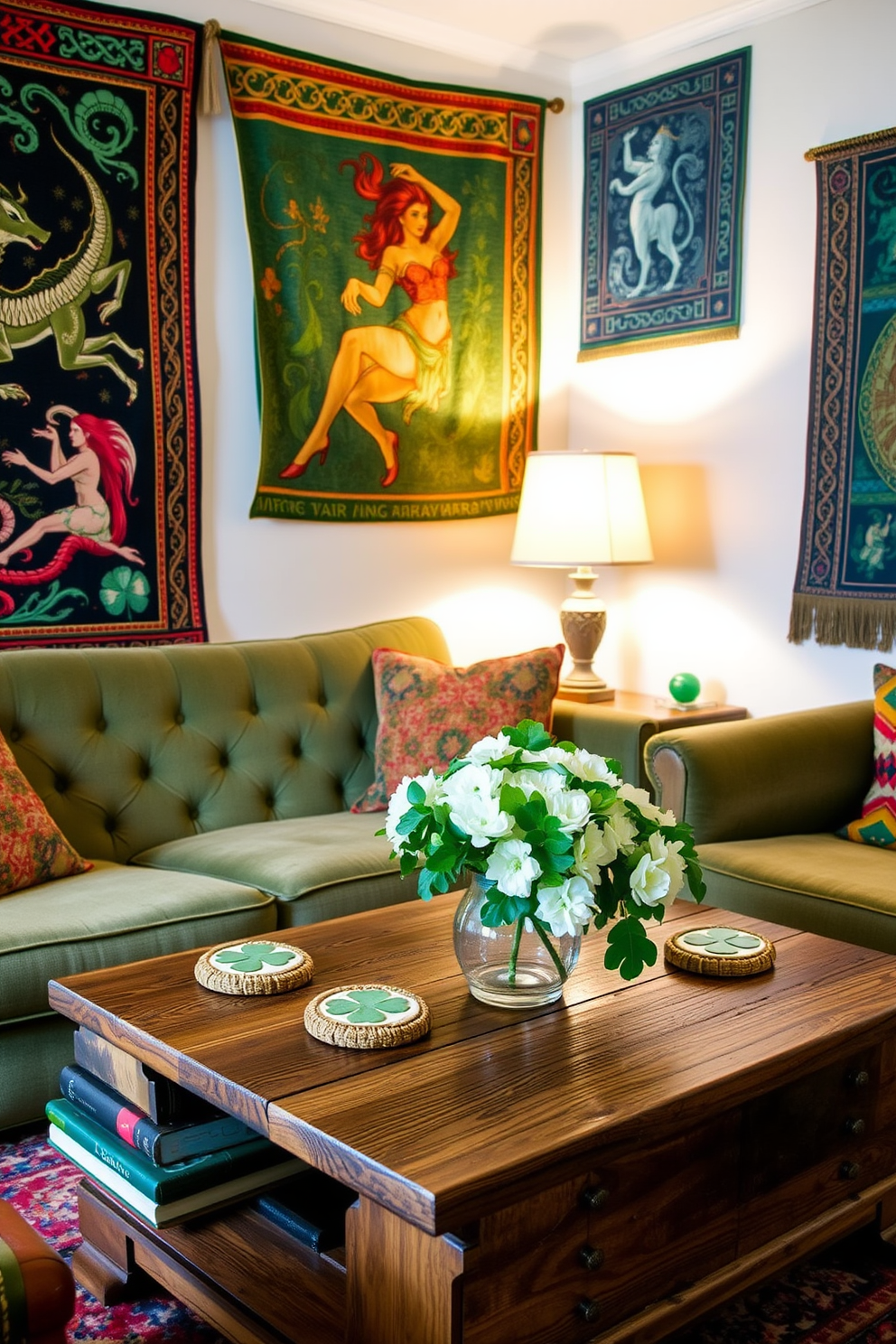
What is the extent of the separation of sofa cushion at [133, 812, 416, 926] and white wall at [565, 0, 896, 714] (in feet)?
4.26

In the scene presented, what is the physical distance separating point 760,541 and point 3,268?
2.02 metres

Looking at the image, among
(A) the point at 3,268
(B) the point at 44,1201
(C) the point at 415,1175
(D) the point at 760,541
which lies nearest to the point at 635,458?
(D) the point at 760,541

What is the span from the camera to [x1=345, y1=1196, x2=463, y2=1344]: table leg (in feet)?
4.28

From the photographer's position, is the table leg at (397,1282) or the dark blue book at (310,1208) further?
the dark blue book at (310,1208)

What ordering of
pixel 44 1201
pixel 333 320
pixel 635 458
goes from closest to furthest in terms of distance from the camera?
pixel 44 1201
pixel 333 320
pixel 635 458

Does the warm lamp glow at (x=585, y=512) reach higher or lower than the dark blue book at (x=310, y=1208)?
higher

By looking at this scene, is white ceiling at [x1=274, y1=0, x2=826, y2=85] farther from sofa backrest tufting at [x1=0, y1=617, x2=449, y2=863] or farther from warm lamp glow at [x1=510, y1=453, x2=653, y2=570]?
sofa backrest tufting at [x1=0, y1=617, x2=449, y2=863]

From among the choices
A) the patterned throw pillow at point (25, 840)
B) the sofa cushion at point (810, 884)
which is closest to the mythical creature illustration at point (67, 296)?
the patterned throw pillow at point (25, 840)

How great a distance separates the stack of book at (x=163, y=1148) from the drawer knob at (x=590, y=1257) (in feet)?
1.43

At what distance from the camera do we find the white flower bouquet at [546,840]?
1556 millimetres

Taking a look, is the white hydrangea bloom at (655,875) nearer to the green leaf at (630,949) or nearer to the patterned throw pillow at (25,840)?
the green leaf at (630,949)

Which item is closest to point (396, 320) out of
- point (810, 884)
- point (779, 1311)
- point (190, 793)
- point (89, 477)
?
point (89, 477)

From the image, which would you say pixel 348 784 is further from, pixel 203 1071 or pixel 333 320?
pixel 203 1071

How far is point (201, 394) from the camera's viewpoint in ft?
10.9
